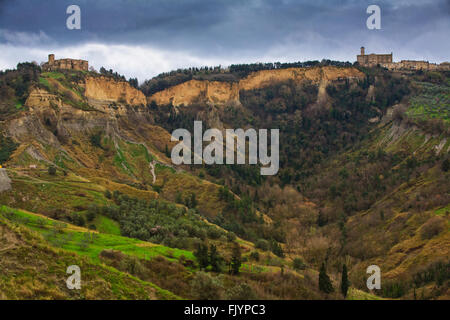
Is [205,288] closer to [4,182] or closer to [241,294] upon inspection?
[241,294]

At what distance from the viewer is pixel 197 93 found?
465ft

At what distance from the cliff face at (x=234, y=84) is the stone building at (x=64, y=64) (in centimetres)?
2661

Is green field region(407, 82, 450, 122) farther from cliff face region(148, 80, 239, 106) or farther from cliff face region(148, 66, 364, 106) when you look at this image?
cliff face region(148, 80, 239, 106)

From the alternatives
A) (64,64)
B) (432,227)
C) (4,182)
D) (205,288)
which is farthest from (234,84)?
(205,288)

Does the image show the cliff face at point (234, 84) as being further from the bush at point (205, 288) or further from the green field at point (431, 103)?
the bush at point (205, 288)

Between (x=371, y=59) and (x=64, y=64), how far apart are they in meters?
119

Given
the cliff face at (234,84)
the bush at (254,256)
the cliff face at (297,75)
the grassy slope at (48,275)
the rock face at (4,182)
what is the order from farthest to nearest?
the cliff face at (297,75)
the cliff face at (234,84)
the bush at (254,256)
the rock face at (4,182)
the grassy slope at (48,275)

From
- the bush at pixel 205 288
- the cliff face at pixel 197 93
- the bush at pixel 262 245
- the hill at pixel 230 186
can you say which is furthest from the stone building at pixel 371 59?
the bush at pixel 205 288

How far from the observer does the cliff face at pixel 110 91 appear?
105 metres

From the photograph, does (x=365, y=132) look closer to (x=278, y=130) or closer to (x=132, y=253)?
(x=278, y=130)
